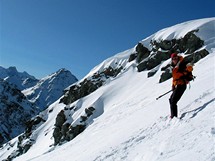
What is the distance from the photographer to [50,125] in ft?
196

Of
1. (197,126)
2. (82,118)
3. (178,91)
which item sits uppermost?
(178,91)

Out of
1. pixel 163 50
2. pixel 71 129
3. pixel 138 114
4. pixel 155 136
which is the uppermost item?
pixel 155 136

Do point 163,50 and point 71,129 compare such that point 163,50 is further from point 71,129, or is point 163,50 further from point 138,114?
point 138,114

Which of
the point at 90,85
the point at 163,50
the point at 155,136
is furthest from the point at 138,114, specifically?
the point at 90,85

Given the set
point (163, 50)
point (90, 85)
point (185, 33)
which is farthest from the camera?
point (90, 85)

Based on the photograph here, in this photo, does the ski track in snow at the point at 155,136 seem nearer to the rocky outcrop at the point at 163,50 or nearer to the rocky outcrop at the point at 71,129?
the rocky outcrop at the point at 163,50

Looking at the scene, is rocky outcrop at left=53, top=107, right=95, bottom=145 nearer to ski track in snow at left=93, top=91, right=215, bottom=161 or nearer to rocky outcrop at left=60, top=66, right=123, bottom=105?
rocky outcrop at left=60, top=66, right=123, bottom=105

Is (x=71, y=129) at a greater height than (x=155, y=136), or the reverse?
(x=155, y=136)

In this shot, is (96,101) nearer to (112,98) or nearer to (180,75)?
(112,98)

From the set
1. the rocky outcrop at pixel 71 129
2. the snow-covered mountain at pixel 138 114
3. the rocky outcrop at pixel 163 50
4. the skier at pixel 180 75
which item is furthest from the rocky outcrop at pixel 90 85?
the skier at pixel 180 75

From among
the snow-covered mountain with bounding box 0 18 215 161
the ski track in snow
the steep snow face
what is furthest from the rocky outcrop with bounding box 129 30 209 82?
the ski track in snow

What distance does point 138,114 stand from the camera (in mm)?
16266

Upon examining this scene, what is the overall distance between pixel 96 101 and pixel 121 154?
123ft

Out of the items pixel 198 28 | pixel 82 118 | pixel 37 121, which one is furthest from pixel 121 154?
pixel 37 121
